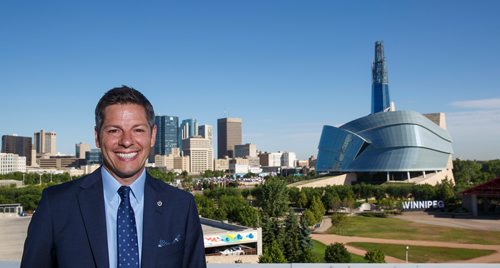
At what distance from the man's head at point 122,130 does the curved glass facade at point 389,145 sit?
71.0 meters

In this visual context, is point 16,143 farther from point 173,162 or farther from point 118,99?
point 118,99

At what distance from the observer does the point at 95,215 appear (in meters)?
2.25

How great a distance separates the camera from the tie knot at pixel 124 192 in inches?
91.8

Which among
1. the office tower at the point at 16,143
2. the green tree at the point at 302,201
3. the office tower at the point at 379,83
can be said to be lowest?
the green tree at the point at 302,201

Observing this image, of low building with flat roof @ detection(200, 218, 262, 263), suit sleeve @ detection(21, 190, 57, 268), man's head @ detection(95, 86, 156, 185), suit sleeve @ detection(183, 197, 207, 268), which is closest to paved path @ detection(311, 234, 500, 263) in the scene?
low building with flat roof @ detection(200, 218, 262, 263)

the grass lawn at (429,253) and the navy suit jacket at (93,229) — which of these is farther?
the grass lawn at (429,253)

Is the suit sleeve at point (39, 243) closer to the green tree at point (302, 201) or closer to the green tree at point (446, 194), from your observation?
the green tree at point (302, 201)

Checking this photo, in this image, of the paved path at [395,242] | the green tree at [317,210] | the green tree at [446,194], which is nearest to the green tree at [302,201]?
the green tree at [317,210]

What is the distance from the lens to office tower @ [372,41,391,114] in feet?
323

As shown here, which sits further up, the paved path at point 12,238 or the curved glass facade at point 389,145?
the curved glass facade at point 389,145

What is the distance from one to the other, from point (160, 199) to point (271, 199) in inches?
1502

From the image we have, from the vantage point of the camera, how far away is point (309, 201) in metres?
47.5

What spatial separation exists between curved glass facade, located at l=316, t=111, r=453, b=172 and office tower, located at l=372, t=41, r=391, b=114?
2309 cm

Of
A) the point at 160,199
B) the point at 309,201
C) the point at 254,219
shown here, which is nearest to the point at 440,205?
the point at 309,201
